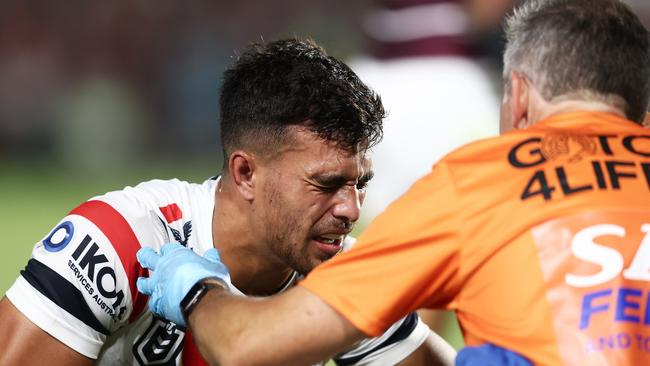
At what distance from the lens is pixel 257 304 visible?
8.27 ft

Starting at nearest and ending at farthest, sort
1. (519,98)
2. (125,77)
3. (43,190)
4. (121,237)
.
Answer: (519,98) < (121,237) < (43,190) < (125,77)

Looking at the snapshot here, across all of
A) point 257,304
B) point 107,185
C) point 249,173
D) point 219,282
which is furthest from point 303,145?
point 107,185

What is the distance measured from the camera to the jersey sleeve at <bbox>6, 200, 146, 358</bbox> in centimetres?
310

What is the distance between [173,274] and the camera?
284 centimetres

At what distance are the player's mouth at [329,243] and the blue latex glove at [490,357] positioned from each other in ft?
3.40

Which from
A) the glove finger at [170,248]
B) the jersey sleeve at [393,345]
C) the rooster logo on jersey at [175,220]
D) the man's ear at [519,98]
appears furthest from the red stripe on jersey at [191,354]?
the man's ear at [519,98]

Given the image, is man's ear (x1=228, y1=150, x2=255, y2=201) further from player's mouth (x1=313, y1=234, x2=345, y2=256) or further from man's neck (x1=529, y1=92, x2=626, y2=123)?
man's neck (x1=529, y1=92, x2=626, y2=123)

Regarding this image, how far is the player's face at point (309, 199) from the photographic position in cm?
338

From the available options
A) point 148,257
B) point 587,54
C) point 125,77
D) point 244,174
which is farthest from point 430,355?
point 125,77

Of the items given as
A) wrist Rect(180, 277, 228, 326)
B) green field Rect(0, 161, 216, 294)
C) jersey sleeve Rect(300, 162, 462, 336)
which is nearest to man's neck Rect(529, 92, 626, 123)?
jersey sleeve Rect(300, 162, 462, 336)

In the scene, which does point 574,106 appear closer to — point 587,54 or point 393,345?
point 587,54

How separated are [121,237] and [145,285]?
23cm

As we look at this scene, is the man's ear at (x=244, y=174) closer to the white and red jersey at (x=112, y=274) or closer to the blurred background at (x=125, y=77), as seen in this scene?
the white and red jersey at (x=112, y=274)

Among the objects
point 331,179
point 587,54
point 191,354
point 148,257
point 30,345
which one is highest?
point 587,54
